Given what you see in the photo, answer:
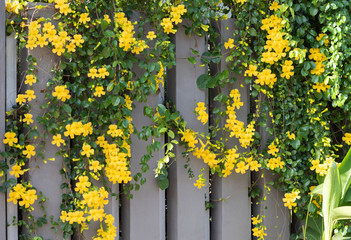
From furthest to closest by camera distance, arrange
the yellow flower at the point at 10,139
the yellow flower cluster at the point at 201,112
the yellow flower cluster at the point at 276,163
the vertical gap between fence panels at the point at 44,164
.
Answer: the yellow flower cluster at the point at 276,163 < the yellow flower cluster at the point at 201,112 < the vertical gap between fence panels at the point at 44,164 < the yellow flower at the point at 10,139

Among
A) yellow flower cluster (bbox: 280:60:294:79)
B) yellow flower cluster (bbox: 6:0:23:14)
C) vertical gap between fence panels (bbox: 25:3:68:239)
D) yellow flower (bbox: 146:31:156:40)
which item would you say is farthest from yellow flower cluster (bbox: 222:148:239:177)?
yellow flower cluster (bbox: 6:0:23:14)

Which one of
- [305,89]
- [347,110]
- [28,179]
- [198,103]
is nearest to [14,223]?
[28,179]

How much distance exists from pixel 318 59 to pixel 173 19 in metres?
0.76

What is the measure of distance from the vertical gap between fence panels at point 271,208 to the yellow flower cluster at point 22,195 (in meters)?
1.15

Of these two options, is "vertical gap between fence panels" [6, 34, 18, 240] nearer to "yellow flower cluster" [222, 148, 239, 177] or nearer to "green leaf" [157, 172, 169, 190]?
"green leaf" [157, 172, 169, 190]

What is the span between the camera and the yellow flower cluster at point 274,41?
2176 mm

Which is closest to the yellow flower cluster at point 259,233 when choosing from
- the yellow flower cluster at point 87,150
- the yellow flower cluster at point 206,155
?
the yellow flower cluster at point 206,155

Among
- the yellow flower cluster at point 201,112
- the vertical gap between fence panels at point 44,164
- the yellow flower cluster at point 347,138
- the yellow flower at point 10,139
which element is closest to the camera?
the yellow flower at point 10,139

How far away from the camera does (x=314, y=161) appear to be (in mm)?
2266

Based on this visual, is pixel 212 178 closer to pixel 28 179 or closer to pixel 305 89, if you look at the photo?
pixel 305 89

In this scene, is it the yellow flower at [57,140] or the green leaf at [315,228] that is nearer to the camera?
the yellow flower at [57,140]

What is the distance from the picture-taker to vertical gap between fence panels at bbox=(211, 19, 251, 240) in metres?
2.34

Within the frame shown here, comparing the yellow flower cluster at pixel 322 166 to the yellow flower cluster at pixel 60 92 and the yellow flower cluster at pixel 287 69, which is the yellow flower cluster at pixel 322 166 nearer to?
the yellow flower cluster at pixel 287 69

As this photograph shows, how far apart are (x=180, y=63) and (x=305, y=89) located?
66cm
